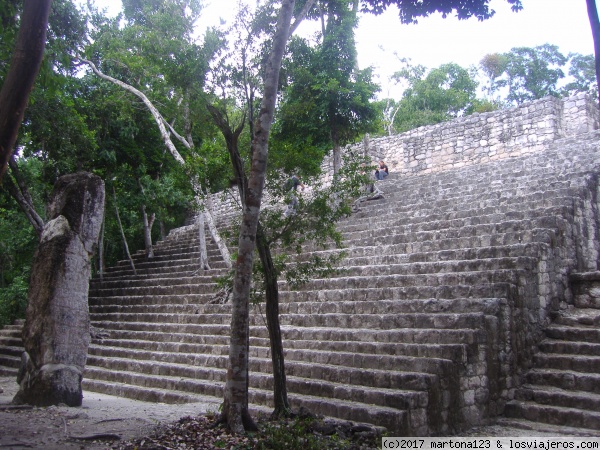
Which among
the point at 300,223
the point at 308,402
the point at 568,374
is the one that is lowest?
the point at 308,402


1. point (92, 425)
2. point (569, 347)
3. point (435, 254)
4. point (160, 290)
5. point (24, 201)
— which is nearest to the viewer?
point (92, 425)

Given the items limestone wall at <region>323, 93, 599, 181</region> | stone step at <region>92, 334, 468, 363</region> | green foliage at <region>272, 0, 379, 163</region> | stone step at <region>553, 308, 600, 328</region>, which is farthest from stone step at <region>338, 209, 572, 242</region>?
limestone wall at <region>323, 93, 599, 181</region>

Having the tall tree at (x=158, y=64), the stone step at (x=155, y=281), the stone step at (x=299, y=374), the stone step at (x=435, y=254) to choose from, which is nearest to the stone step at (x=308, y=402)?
the stone step at (x=299, y=374)

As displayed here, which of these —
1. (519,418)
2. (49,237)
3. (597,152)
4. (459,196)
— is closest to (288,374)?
(519,418)

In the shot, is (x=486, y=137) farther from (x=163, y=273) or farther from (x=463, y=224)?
(x=163, y=273)

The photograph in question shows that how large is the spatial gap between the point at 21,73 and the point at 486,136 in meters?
12.1

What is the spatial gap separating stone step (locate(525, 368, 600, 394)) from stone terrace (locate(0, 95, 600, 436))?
1 cm

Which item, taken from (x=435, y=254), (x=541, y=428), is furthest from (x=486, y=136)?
(x=541, y=428)

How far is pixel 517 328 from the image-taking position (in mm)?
6238

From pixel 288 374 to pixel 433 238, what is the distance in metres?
3.35

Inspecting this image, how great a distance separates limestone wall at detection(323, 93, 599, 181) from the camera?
12562 mm

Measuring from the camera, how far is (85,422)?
5027 mm

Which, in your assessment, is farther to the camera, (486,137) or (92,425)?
(486,137)

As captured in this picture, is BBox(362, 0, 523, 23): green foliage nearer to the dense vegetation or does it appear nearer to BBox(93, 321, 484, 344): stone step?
the dense vegetation
